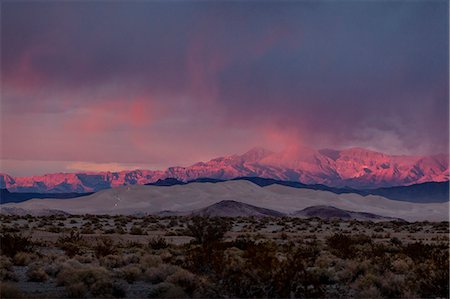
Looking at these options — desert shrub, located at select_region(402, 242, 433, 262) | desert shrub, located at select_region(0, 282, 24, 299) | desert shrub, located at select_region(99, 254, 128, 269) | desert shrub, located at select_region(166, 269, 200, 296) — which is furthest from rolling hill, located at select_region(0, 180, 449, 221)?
desert shrub, located at select_region(0, 282, 24, 299)

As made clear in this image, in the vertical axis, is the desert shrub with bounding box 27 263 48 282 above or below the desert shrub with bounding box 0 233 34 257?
below

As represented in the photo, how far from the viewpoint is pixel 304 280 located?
13.4 metres

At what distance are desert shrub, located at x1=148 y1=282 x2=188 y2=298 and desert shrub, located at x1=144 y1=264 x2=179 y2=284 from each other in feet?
5.67

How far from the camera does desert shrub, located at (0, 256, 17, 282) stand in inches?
602

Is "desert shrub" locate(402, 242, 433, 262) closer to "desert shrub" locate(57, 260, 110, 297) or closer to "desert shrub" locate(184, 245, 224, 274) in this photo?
"desert shrub" locate(184, 245, 224, 274)

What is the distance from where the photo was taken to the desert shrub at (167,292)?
13039 mm

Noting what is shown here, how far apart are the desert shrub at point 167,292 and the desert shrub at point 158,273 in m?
1.73

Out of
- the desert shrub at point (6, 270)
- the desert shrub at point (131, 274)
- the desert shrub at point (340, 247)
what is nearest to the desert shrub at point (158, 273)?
the desert shrub at point (131, 274)

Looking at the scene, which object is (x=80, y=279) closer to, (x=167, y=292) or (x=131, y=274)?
Answer: (x=131, y=274)

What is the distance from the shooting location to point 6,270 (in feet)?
53.3

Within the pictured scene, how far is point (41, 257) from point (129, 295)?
7906 millimetres

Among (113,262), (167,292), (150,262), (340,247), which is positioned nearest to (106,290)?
(167,292)

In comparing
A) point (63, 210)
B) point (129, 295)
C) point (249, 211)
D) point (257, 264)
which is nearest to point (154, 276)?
point (129, 295)

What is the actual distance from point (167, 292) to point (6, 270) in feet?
19.4
